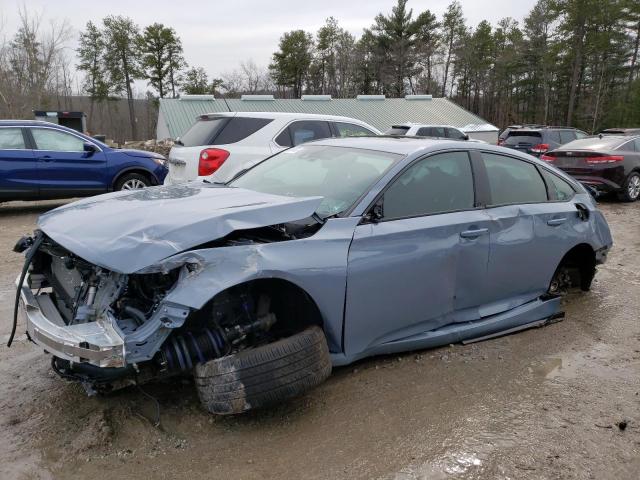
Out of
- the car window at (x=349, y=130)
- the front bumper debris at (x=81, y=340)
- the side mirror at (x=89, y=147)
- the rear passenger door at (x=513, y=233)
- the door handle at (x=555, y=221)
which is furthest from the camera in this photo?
the side mirror at (x=89, y=147)

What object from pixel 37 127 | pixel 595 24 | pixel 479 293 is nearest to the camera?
pixel 479 293

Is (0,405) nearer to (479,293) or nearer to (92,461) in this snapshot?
(92,461)

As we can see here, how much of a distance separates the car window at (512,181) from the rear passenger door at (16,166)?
808cm

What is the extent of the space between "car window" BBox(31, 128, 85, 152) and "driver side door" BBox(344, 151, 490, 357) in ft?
26.0

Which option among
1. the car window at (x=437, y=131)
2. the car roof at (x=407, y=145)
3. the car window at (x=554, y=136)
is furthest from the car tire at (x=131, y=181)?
the car window at (x=554, y=136)

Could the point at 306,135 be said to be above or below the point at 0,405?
above

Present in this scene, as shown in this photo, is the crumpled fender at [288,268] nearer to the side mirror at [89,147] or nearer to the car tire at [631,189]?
the side mirror at [89,147]

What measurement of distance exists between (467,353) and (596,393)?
2.88 ft

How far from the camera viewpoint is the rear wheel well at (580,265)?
4.90 metres

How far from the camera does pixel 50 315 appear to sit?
2.94 meters

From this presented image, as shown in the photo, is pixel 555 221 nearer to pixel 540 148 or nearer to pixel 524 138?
pixel 540 148

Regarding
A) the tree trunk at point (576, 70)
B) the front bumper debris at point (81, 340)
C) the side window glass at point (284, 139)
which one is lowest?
the front bumper debris at point (81, 340)

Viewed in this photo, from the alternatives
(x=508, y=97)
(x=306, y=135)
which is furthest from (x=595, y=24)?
(x=306, y=135)

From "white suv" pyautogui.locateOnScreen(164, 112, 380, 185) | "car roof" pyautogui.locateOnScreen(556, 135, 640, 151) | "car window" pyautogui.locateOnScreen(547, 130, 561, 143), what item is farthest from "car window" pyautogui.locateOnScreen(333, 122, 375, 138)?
"car window" pyautogui.locateOnScreen(547, 130, 561, 143)
